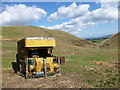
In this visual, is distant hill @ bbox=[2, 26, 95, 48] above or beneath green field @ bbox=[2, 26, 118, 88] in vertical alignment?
above

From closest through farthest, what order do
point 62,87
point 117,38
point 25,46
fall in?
point 62,87 → point 25,46 → point 117,38

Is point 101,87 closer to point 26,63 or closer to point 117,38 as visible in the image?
point 26,63

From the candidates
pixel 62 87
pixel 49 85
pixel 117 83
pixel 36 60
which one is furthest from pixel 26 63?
pixel 117 83

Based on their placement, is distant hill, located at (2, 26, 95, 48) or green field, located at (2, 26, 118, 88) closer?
green field, located at (2, 26, 118, 88)

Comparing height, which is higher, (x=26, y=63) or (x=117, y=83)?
(x=26, y=63)

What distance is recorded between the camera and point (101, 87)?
9.69m

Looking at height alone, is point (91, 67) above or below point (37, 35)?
below

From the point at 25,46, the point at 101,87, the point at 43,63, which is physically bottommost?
the point at 101,87

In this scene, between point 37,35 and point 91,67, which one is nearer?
point 91,67

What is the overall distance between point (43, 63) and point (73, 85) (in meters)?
3.51

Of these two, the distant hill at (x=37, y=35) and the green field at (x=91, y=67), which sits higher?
the distant hill at (x=37, y=35)

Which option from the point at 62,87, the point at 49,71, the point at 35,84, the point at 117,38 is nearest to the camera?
the point at 62,87

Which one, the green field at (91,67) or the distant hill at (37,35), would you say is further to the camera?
the distant hill at (37,35)

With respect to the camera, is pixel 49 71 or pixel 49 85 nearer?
pixel 49 85
